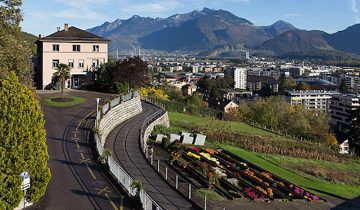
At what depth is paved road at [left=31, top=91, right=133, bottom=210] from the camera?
2083 centimetres

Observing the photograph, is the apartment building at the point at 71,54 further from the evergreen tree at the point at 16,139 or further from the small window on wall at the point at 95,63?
the evergreen tree at the point at 16,139

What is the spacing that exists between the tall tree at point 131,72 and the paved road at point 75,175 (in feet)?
63.8

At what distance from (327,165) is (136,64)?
27744mm

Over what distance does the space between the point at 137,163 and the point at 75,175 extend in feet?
20.2

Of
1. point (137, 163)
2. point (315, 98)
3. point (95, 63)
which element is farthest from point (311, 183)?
point (315, 98)

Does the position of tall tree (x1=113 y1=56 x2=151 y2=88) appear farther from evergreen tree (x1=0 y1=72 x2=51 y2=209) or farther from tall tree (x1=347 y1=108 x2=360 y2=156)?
tall tree (x1=347 y1=108 x2=360 y2=156)

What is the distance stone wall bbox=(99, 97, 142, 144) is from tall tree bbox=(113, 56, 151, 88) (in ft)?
25.7

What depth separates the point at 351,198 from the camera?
34938 mm

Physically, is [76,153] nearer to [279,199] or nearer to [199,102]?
[279,199]

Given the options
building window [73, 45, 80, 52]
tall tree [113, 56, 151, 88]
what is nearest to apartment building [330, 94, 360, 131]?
tall tree [113, 56, 151, 88]

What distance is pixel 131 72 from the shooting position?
5862 cm

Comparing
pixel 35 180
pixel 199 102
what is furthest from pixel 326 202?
pixel 199 102

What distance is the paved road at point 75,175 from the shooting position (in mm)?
20828

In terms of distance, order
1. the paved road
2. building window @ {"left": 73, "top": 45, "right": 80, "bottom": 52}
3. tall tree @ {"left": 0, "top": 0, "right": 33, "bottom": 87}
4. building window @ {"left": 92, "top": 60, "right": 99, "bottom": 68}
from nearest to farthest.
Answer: the paved road, tall tree @ {"left": 0, "top": 0, "right": 33, "bottom": 87}, building window @ {"left": 73, "top": 45, "right": 80, "bottom": 52}, building window @ {"left": 92, "top": 60, "right": 99, "bottom": 68}
